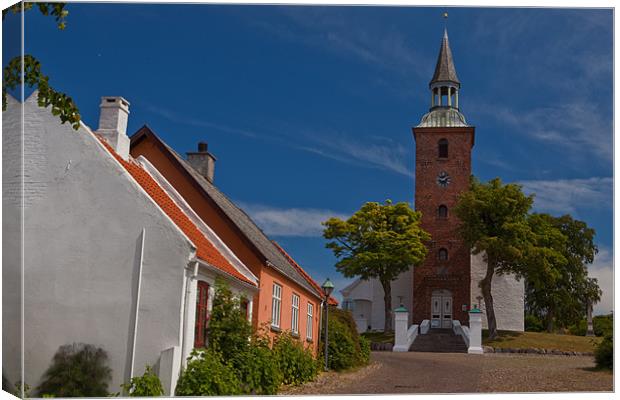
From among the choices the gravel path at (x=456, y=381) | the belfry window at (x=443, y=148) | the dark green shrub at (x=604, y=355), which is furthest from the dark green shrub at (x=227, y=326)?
the belfry window at (x=443, y=148)

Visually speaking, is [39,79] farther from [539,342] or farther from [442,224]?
[442,224]

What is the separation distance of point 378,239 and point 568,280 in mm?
14263

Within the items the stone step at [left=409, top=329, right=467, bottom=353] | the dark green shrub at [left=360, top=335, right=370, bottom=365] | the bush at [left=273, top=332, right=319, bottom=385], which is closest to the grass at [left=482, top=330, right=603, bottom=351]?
the stone step at [left=409, top=329, right=467, bottom=353]

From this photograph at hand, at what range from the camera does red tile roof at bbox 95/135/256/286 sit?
15625 mm

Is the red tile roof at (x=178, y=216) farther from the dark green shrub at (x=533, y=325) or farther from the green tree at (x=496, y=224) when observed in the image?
the dark green shrub at (x=533, y=325)

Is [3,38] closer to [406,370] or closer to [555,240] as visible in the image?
[406,370]

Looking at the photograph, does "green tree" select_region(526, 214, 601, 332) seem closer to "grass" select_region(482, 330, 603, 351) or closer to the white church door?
"grass" select_region(482, 330, 603, 351)

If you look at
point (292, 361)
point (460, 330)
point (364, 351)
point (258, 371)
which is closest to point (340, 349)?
point (364, 351)

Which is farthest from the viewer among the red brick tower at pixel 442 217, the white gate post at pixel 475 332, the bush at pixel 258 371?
the red brick tower at pixel 442 217

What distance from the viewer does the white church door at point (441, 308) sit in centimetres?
4997

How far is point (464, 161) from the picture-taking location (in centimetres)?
5053

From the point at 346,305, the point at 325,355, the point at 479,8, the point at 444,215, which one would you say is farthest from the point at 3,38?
the point at 346,305

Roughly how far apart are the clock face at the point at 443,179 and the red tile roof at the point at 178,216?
34.1 metres

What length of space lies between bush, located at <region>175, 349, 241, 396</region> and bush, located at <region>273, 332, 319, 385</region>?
325cm
